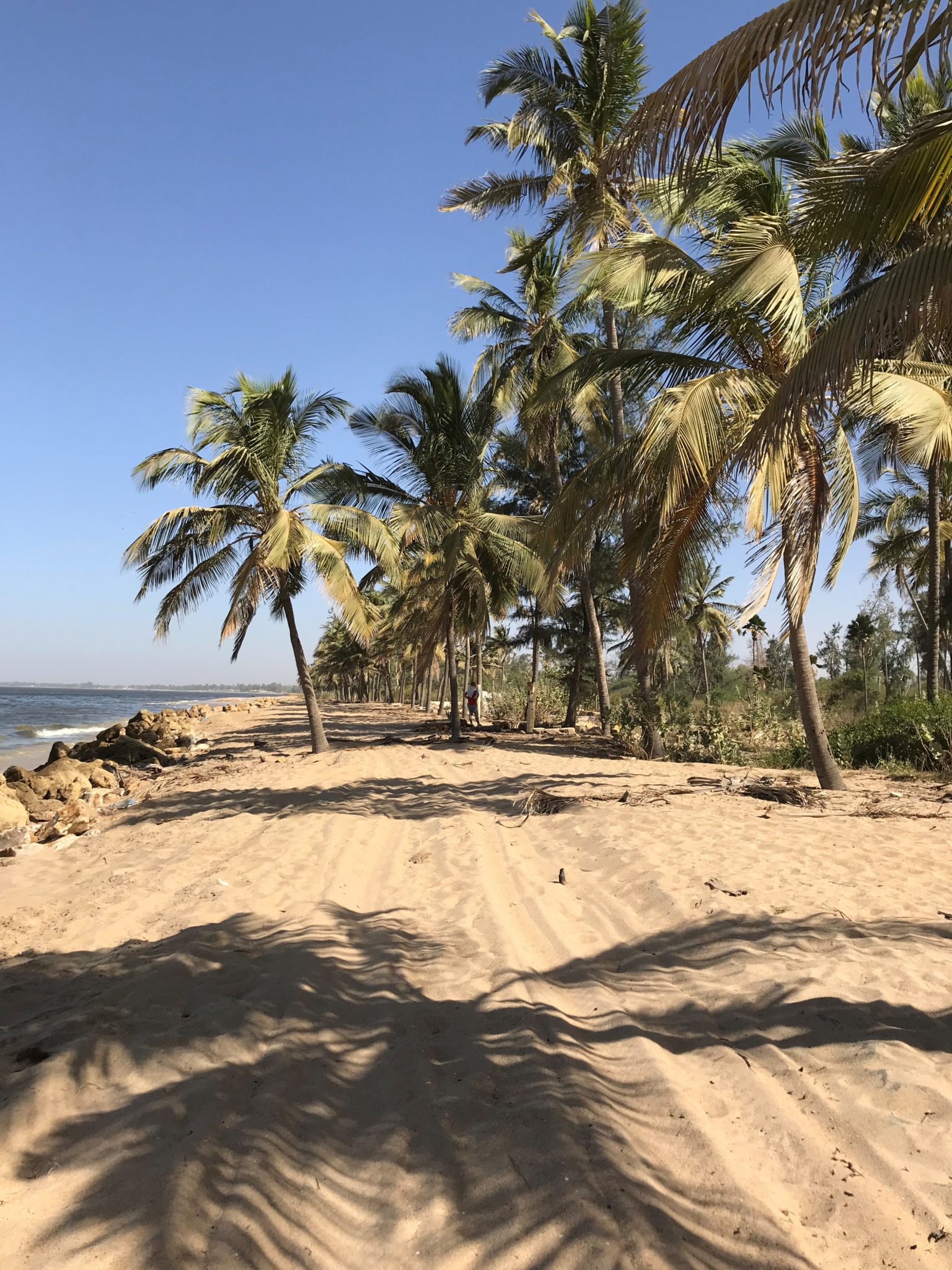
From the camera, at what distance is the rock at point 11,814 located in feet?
30.3

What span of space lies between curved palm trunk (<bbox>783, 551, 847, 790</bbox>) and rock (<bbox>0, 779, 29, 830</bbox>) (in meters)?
9.61

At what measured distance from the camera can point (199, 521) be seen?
40.5 ft

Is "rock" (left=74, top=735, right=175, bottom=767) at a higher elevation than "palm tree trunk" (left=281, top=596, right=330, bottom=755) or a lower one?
lower

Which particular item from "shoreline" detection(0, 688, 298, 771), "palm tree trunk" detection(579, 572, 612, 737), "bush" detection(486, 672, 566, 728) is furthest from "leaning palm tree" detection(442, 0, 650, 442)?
"shoreline" detection(0, 688, 298, 771)

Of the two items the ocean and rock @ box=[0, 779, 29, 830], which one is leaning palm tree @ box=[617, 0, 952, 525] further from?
the ocean

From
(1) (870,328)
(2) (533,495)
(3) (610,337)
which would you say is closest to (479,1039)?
(1) (870,328)

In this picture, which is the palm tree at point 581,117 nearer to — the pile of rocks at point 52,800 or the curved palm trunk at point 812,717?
the curved palm trunk at point 812,717

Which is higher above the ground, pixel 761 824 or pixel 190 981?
pixel 761 824

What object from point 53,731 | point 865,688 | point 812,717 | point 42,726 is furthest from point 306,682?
point 42,726

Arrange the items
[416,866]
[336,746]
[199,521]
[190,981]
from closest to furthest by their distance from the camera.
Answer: [190,981], [416,866], [199,521], [336,746]

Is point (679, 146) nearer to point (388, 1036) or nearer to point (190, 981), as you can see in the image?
point (388, 1036)

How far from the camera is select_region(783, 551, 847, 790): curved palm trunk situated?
854 centimetres

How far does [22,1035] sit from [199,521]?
10112 mm

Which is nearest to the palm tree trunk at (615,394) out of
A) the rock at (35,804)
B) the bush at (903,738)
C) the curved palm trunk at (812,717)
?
the curved palm trunk at (812,717)
